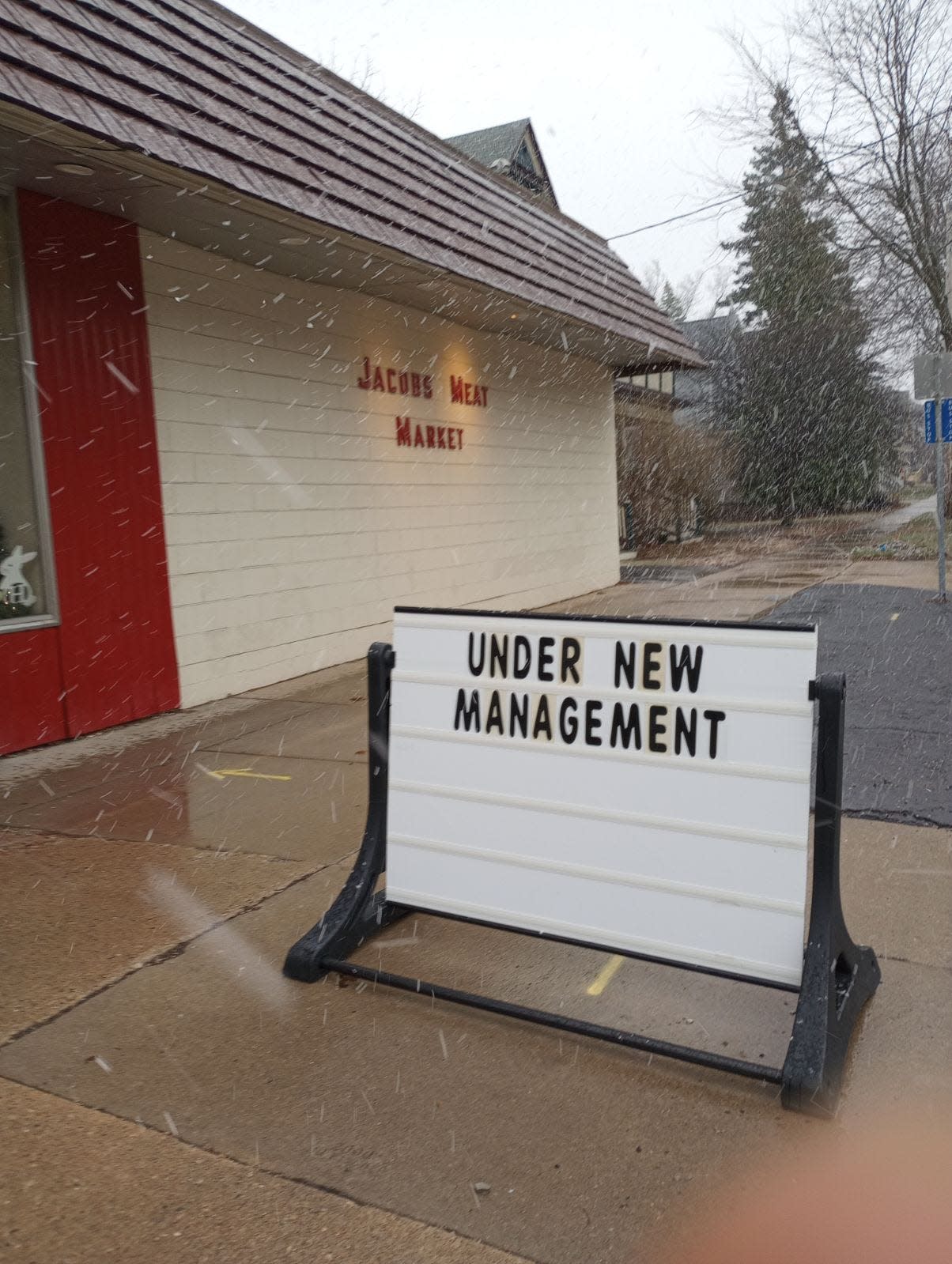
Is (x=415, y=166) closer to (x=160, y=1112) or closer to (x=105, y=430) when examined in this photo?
(x=105, y=430)

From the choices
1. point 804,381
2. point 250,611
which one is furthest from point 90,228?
point 804,381

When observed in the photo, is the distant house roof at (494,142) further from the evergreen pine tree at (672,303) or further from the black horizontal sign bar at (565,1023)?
the evergreen pine tree at (672,303)

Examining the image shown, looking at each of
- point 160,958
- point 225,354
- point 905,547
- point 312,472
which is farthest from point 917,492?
point 160,958

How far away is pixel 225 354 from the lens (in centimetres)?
847

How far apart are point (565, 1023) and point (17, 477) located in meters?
5.38

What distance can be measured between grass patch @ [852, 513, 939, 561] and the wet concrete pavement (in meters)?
16.3

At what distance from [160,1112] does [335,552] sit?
7521mm

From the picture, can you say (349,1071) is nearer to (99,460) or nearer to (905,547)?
(99,460)

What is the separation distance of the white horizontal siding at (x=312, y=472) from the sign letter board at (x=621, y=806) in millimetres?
4933

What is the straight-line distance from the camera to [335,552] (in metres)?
9.95

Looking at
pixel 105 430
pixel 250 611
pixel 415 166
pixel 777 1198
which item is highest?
pixel 415 166

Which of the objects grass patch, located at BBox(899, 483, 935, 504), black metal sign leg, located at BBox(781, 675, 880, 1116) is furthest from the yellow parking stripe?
grass patch, located at BBox(899, 483, 935, 504)

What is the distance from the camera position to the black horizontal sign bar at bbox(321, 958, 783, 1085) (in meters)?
2.72

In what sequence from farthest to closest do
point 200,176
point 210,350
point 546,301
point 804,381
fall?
1. point 804,381
2. point 546,301
3. point 210,350
4. point 200,176
